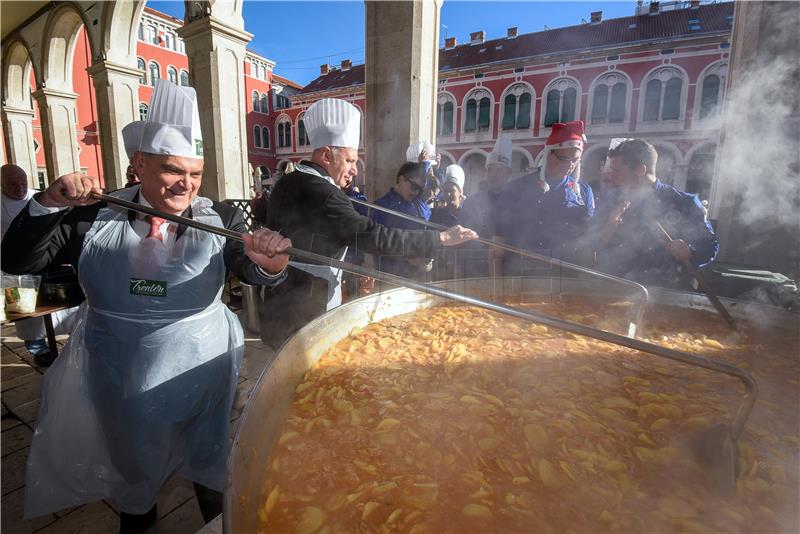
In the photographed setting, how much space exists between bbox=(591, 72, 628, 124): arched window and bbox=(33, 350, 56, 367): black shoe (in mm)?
25072

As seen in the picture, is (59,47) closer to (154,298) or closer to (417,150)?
(417,150)

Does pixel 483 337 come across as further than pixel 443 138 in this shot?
No

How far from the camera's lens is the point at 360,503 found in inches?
39.6

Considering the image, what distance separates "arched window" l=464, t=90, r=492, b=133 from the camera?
80.8 feet

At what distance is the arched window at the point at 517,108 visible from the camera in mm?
23422

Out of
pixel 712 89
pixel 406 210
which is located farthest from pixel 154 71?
pixel 712 89

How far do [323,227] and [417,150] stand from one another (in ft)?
7.66

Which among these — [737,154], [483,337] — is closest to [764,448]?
[483,337]

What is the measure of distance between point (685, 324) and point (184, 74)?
34441 millimetres

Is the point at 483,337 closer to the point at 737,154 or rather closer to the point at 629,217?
the point at 629,217

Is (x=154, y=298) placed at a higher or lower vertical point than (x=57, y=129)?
lower

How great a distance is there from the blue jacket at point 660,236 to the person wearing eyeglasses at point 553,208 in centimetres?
37

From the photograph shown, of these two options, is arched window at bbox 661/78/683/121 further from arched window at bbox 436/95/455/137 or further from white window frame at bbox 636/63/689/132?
arched window at bbox 436/95/455/137

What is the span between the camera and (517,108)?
23.8 metres
